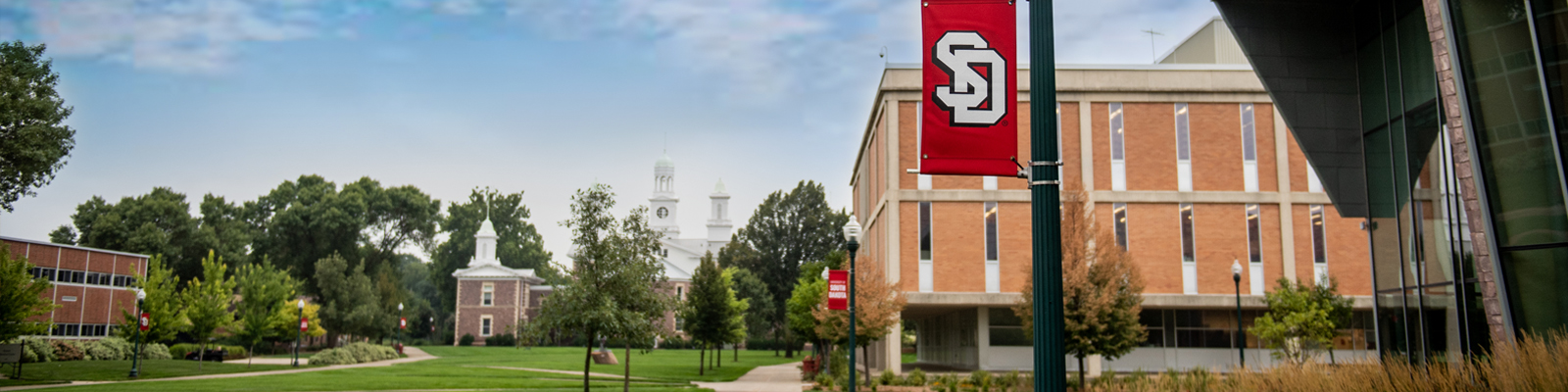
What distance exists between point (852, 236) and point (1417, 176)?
810 centimetres

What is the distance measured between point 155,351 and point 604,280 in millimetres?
35146

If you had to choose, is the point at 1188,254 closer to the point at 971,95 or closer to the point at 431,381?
the point at 431,381

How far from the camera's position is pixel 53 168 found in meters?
33.3

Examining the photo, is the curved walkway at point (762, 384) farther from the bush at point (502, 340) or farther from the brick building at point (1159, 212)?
the bush at point (502, 340)

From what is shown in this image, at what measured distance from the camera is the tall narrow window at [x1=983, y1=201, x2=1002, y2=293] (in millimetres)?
31359

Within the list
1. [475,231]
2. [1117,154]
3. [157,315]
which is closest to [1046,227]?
[1117,154]

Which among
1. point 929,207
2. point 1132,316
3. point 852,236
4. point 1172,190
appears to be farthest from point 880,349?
point 852,236

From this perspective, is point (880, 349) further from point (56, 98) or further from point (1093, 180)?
point (56, 98)

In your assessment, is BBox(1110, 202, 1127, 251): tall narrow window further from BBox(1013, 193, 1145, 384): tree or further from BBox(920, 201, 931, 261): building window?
BBox(1013, 193, 1145, 384): tree

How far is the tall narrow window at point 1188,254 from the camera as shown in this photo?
103 feet

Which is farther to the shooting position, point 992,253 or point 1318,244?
point 992,253

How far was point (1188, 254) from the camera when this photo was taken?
31547 millimetres

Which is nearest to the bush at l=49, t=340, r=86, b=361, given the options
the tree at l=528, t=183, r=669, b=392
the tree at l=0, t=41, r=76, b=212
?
the tree at l=0, t=41, r=76, b=212

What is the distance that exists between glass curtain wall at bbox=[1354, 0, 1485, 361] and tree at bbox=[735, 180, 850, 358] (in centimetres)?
6125
